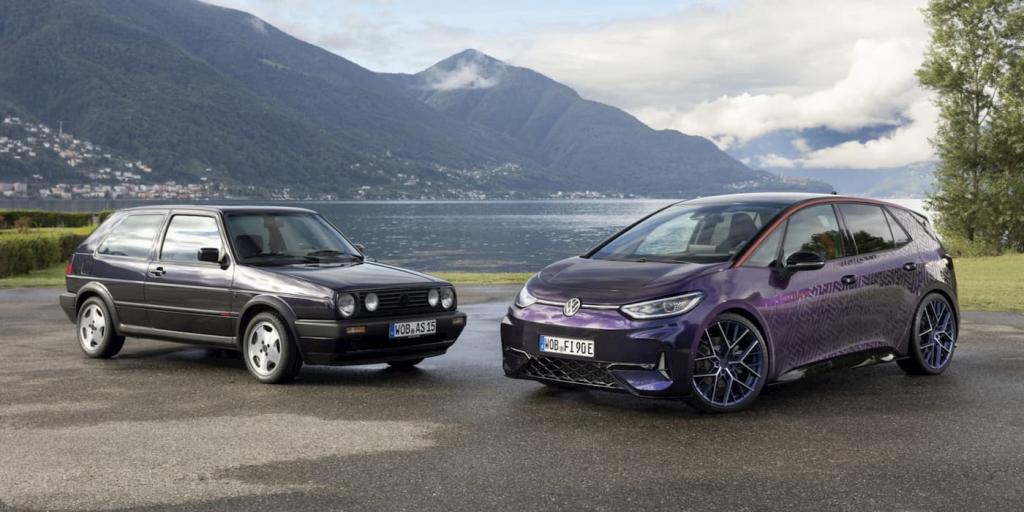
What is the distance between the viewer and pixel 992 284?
21031 millimetres

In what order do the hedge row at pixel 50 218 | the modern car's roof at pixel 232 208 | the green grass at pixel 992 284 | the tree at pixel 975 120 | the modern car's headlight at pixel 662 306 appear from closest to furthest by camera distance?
the modern car's headlight at pixel 662 306
the modern car's roof at pixel 232 208
the green grass at pixel 992 284
the hedge row at pixel 50 218
the tree at pixel 975 120

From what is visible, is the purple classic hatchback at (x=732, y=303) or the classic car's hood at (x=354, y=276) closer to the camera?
the purple classic hatchback at (x=732, y=303)

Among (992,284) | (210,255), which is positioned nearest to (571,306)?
(210,255)

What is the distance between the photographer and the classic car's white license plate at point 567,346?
7203 millimetres

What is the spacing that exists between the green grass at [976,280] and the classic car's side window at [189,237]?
1155cm

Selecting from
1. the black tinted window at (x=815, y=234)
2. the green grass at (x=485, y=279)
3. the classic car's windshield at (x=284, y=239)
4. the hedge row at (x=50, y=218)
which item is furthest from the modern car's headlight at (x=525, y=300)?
the hedge row at (x=50, y=218)

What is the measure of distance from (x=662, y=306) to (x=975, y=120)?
40.8 m

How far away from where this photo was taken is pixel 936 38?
42875mm

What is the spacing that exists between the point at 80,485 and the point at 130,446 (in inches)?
38.2

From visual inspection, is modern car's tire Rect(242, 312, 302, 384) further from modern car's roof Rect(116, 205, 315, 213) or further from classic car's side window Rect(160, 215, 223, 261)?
modern car's roof Rect(116, 205, 315, 213)

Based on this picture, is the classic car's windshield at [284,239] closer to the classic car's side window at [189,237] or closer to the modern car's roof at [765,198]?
the classic car's side window at [189,237]

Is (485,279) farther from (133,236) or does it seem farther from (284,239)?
(284,239)

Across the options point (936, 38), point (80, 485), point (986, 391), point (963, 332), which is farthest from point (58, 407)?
point (936, 38)

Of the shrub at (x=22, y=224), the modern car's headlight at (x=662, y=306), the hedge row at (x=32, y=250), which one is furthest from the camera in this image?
the shrub at (x=22, y=224)
